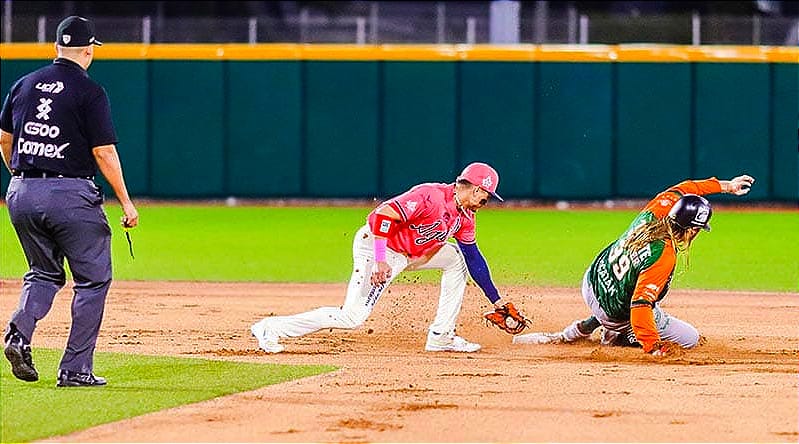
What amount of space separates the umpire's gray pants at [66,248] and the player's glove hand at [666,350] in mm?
3750

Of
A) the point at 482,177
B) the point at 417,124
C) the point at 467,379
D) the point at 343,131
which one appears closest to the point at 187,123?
the point at 343,131

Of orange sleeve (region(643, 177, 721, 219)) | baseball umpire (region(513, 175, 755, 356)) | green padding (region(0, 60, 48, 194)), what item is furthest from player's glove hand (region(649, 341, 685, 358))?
green padding (region(0, 60, 48, 194))

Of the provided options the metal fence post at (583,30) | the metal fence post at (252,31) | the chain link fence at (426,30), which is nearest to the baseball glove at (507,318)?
the chain link fence at (426,30)

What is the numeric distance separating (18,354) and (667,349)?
4304 mm

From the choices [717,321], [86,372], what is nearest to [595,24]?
[717,321]

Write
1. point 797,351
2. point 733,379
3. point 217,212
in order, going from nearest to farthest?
point 733,379 < point 797,351 < point 217,212

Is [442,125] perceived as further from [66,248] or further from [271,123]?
[66,248]

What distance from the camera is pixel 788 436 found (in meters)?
7.02

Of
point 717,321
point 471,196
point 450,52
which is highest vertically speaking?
point 450,52

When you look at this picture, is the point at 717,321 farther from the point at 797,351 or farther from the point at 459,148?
the point at 459,148

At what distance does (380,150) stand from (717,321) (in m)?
15.6

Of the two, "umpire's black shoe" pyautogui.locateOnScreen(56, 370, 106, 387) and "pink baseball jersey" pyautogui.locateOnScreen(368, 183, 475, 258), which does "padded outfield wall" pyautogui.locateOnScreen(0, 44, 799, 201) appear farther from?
"umpire's black shoe" pyautogui.locateOnScreen(56, 370, 106, 387)

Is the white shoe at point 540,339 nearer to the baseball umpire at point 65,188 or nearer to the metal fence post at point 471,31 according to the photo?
the baseball umpire at point 65,188

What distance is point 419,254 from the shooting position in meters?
9.78
